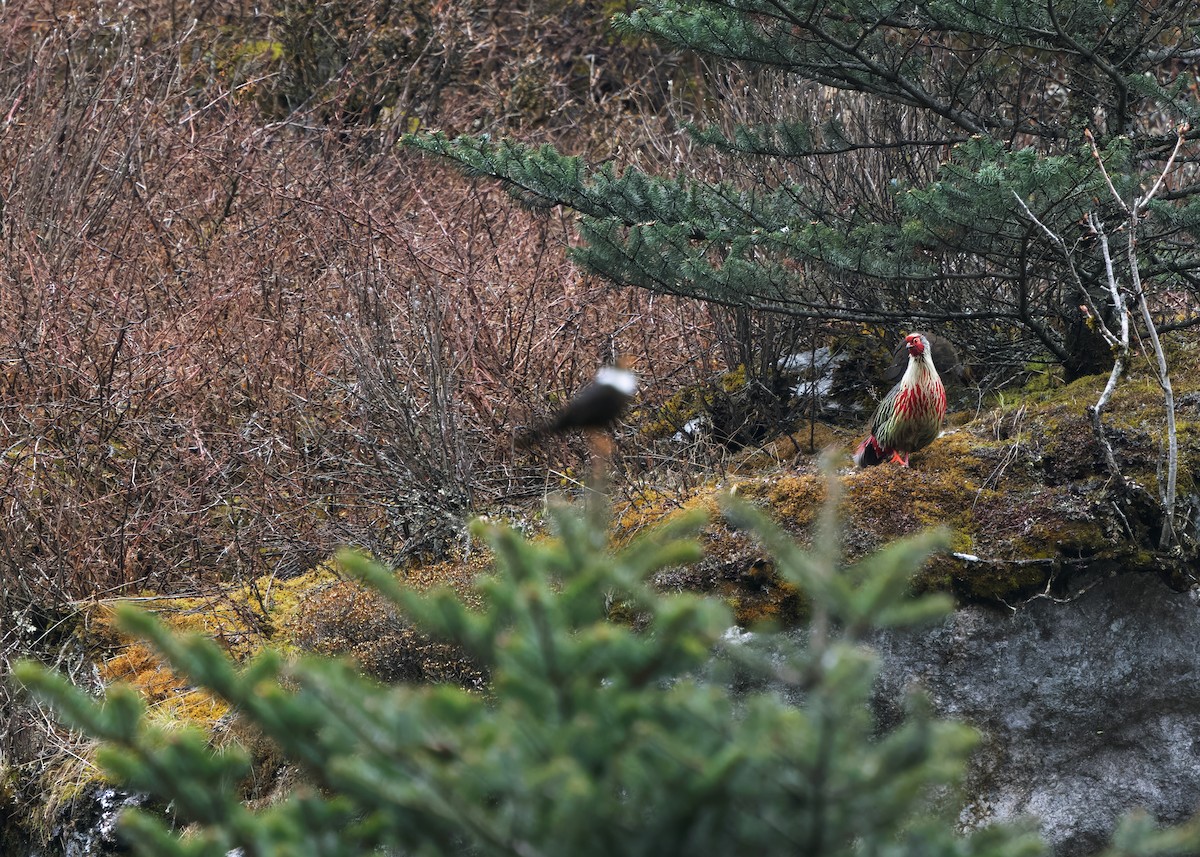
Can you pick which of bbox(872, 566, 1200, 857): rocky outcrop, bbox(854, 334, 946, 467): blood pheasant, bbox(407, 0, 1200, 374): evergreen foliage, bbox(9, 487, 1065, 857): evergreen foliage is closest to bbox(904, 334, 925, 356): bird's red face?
bbox(854, 334, 946, 467): blood pheasant

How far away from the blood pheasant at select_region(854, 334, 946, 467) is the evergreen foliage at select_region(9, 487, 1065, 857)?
2837 millimetres

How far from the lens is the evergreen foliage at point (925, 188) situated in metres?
4.46

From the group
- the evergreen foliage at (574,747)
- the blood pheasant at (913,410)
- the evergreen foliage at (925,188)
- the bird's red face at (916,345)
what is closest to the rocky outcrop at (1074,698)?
the blood pheasant at (913,410)

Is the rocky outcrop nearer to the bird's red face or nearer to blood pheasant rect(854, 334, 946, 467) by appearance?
blood pheasant rect(854, 334, 946, 467)

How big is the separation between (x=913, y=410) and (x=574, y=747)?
3.14m

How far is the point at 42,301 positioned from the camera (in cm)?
601

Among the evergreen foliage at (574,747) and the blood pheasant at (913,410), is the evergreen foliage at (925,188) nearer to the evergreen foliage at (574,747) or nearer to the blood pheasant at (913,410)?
the blood pheasant at (913,410)

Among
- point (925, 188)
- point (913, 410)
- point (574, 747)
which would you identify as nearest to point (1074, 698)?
point (913, 410)

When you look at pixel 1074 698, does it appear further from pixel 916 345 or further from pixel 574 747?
pixel 574 747

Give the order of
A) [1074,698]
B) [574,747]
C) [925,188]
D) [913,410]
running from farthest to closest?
[925,188] < [913,410] < [1074,698] < [574,747]

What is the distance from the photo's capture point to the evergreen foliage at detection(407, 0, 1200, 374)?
4.46m

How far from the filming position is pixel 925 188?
5.05 metres

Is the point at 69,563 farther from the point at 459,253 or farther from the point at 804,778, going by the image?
the point at 804,778

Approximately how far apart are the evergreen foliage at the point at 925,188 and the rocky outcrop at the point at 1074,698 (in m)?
1.28
